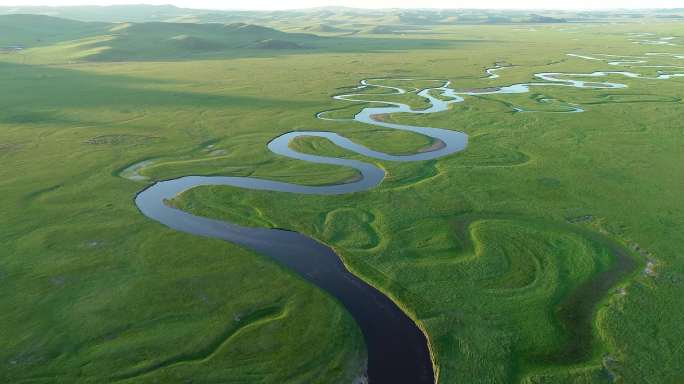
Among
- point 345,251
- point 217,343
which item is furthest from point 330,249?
point 217,343

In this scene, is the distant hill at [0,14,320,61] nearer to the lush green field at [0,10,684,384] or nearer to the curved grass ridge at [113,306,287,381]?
the lush green field at [0,10,684,384]

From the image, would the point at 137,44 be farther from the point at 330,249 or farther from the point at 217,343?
the point at 217,343

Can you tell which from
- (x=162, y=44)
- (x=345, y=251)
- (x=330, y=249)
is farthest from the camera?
(x=162, y=44)

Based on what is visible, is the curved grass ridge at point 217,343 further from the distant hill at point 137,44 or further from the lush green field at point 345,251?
the distant hill at point 137,44

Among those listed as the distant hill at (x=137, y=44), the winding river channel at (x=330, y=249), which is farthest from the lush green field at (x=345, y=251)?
the distant hill at (x=137, y=44)

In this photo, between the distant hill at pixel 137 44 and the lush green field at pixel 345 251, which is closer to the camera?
the lush green field at pixel 345 251

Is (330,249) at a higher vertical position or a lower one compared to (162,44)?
lower

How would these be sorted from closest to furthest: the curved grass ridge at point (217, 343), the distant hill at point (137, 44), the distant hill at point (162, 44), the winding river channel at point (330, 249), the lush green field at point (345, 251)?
the curved grass ridge at point (217, 343)
the lush green field at point (345, 251)
the winding river channel at point (330, 249)
the distant hill at point (137, 44)
the distant hill at point (162, 44)
